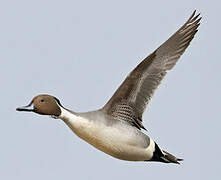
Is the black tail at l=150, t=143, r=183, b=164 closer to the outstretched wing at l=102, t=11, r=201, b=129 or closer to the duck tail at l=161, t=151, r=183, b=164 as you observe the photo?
the duck tail at l=161, t=151, r=183, b=164

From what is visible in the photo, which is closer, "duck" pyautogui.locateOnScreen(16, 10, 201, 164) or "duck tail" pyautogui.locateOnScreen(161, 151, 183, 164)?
"duck" pyautogui.locateOnScreen(16, 10, 201, 164)

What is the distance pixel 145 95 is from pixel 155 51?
658 mm

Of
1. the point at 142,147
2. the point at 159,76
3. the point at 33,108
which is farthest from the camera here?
the point at 159,76

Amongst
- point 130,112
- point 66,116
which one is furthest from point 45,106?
point 130,112

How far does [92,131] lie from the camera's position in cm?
709

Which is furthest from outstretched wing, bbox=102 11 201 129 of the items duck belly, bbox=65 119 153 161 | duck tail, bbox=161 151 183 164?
duck tail, bbox=161 151 183 164

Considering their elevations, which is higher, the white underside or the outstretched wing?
the outstretched wing

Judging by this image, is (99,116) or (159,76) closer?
(99,116)

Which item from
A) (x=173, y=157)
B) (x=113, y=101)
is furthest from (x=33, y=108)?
(x=173, y=157)

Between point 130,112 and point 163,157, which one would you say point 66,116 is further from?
point 163,157

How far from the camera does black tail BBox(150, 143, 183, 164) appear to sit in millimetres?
7689

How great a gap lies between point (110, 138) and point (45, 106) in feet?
2.83

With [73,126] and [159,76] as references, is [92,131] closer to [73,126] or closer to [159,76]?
[73,126]

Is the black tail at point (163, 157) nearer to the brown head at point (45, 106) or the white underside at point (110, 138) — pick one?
the white underside at point (110, 138)
